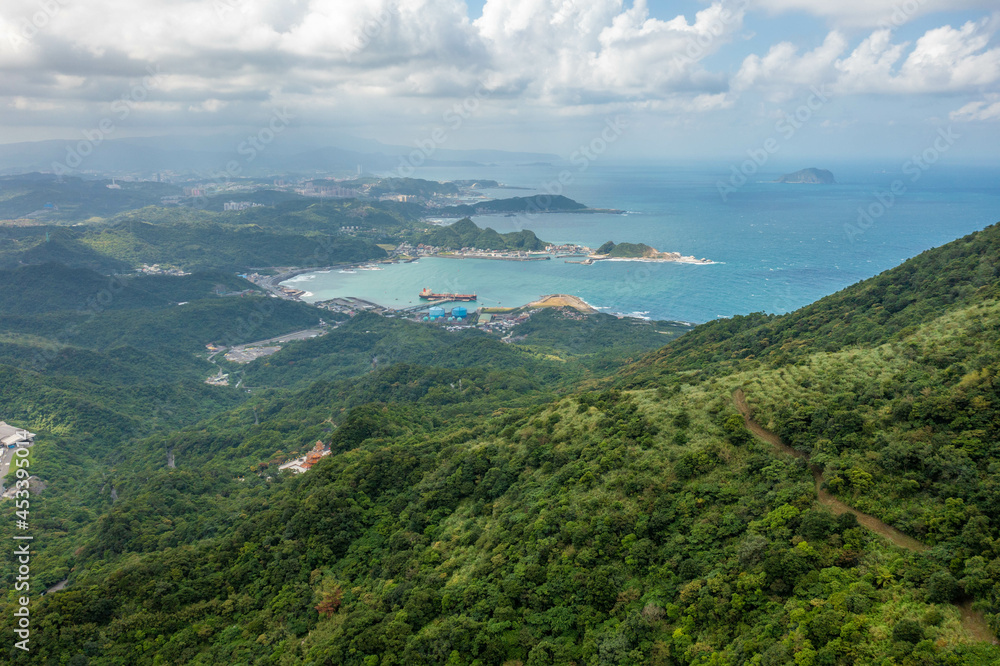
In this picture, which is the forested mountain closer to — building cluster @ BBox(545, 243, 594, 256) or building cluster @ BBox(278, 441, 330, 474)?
building cluster @ BBox(278, 441, 330, 474)

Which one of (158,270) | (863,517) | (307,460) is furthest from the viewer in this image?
(158,270)

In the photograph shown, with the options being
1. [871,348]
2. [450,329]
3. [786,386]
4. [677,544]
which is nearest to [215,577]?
[677,544]

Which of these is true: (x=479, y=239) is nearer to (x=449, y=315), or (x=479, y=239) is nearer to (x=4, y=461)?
(x=449, y=315)

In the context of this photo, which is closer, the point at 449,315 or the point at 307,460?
the point at 307,460

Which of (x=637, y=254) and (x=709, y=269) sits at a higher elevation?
(x=637, y=254)

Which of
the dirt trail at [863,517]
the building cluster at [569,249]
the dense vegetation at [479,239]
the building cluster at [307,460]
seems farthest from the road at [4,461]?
the building cluster at [569,249]

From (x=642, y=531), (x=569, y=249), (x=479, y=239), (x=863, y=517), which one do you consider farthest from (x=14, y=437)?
(x=569, y=249)
